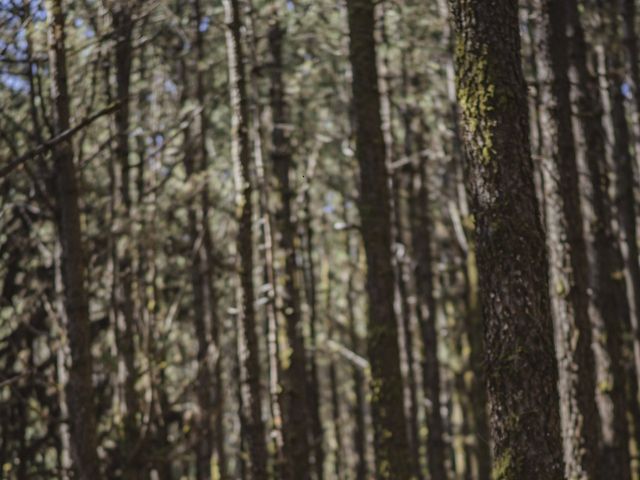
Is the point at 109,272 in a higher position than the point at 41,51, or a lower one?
lower

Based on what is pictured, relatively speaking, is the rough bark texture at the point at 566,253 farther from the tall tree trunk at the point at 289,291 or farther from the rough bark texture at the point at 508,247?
the tall tree trunk at the point at 289,291

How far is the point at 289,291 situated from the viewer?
42.8ft

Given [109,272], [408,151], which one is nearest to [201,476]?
[109,272]

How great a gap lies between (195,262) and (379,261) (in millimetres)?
5483

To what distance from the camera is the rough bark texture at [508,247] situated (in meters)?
5.81

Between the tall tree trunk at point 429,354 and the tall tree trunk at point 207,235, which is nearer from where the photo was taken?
the tall tree trunk at point 207,235

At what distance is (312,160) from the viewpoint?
15.6 metres

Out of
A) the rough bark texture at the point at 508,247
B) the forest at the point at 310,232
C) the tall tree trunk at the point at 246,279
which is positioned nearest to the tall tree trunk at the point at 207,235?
the forest at the point at 310,232

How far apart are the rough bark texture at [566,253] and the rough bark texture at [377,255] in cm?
157

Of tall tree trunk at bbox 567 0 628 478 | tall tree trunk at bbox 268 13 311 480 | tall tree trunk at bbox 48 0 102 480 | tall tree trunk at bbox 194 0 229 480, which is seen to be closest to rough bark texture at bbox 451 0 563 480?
tall tree trunk at bbox 48 0 102 480

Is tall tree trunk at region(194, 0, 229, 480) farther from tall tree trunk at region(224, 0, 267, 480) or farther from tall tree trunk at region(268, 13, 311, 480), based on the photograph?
tall tree trunk at region(224, 0, 267, 480)

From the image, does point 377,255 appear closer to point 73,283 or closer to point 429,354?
point 73,283

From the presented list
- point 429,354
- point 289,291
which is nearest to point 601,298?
point 289,291

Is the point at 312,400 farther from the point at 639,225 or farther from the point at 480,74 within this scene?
the point at 480,74
